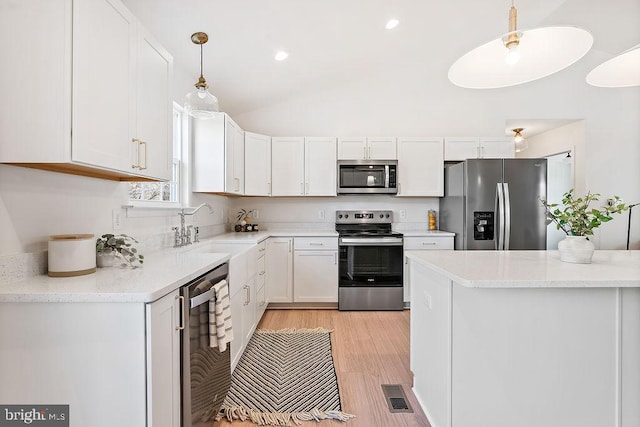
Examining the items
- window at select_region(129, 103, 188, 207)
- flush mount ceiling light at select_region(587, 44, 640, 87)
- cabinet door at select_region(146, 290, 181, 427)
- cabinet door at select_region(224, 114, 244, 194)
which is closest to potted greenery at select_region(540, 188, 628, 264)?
flush mount ceiling light at select_region(587, 44, 640, 87)

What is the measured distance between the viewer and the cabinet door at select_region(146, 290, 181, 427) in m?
1.08

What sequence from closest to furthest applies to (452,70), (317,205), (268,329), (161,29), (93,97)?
(93,97)
(452,70)
(161,29)
(268,329)
(317,205)

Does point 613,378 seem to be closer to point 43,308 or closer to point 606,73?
point 606,73

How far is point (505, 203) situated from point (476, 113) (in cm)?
155

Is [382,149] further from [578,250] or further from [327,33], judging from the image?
[578,250]

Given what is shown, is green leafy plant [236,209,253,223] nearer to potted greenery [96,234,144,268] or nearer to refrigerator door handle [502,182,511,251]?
potted greenery [96,234,144,268]

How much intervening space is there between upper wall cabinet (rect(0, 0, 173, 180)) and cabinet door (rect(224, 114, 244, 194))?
5.23 ft

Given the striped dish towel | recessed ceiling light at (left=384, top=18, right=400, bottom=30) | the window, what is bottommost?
the striped dish towel

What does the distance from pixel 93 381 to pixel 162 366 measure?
214 mm

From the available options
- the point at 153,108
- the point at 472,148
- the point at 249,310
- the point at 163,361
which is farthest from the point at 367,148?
the point at 163,361

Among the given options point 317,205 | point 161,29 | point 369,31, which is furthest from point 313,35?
point 317,205

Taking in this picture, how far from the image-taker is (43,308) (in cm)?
107

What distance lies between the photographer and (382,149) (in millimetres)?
3973
